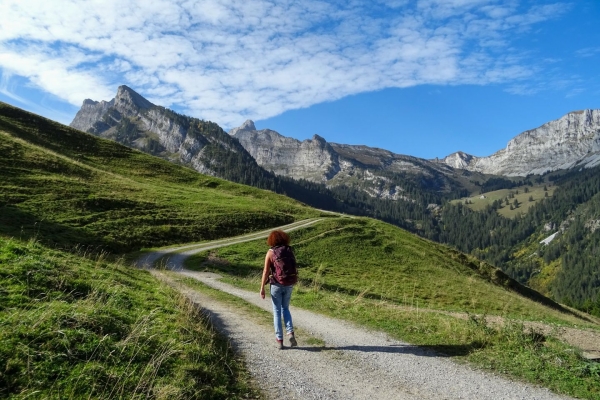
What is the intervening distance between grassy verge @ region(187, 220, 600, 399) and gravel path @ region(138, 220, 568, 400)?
3.31 ft

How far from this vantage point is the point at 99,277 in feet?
47.6

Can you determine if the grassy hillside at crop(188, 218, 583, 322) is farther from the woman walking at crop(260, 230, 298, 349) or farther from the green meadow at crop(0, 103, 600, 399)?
the woman walking at crop(260, 230, 298, 349)

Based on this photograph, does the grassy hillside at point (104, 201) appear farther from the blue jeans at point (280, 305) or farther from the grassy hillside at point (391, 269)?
the blue jeans at point (280, 305)

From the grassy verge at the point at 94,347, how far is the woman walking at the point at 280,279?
1686 millimetres

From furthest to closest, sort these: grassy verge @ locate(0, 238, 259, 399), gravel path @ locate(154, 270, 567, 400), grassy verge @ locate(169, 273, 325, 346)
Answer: grassy verge @ locate(169, 273, 325, 346)
gravel path @ locate(154, 270, 567, 400)
grassy verge @ locate(0, 238, 259, 399)

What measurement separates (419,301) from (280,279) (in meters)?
25.4

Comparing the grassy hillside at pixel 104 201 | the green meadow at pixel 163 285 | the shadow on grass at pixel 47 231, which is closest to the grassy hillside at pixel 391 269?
the green meadow at pixel 163 285

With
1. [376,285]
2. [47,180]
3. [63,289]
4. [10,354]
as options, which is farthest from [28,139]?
[10,354]

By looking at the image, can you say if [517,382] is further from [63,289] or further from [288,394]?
[63,289]

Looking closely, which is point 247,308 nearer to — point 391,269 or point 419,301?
point 419,301

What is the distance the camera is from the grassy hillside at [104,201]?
37.8 metres

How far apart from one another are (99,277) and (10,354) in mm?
8216

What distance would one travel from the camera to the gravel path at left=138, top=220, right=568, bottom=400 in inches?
330

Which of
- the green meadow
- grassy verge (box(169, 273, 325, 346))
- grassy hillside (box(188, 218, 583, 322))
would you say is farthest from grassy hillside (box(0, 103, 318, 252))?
grassy verge (box(169, 273, 325, 346))
